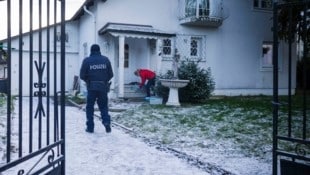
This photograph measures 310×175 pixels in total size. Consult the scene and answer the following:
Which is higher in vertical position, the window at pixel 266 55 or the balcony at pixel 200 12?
the balcony at pixel 200 12

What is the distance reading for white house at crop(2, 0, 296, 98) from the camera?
1906cm

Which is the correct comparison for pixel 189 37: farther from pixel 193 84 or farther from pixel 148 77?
pixel 193 84

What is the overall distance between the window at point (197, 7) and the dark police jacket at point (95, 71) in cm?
1215

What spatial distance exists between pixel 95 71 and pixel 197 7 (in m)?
12.3

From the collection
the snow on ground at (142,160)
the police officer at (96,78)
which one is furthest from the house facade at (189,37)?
the snow on ground at (142,160)

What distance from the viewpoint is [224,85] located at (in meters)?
21.8

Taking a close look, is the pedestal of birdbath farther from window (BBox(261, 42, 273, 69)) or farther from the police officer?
window (BBox(261, 42, 273, 69))

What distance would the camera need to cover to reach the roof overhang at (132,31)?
58.4 ft

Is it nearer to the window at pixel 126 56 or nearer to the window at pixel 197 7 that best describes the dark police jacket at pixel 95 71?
the window at pixel 126 56

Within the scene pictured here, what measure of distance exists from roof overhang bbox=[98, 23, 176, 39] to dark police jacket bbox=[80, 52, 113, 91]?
29.7 feet

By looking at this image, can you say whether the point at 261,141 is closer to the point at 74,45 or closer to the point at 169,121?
the point at 169,121

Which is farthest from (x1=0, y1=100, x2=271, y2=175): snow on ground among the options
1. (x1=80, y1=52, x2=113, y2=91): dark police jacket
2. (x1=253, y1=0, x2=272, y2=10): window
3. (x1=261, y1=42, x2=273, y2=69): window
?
(x1=253, y1=0, x2=272, y2=10): window

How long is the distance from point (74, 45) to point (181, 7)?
7034 millimetres

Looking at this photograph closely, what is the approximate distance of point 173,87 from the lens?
1505 cm
